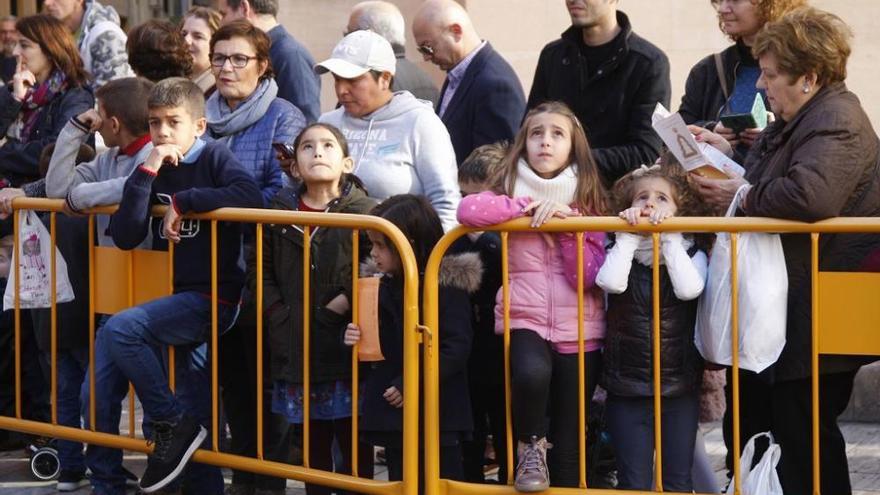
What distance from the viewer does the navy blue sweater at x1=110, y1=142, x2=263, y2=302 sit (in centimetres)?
654

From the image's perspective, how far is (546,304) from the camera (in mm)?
5953

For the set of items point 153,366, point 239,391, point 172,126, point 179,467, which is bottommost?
point 179,467

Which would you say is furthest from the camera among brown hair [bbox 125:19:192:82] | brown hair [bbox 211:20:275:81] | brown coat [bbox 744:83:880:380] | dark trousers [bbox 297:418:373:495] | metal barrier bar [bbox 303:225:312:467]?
brown hair [bbox 125:19:192:82]

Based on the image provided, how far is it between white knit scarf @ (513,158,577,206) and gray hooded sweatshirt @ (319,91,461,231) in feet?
2.10

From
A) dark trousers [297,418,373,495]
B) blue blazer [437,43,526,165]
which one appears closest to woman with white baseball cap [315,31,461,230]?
blue blazer [437,43,526,165]

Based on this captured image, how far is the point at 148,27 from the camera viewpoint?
8055mm

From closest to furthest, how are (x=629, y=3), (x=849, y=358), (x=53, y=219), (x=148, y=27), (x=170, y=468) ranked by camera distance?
(x=849, y=358) → (x=170, y=468) → (x=53, y=219) → (x=148, y=27) → (x=629, y=3)

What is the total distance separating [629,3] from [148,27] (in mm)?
3318

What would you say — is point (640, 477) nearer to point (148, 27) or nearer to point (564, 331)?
point (564, 331)

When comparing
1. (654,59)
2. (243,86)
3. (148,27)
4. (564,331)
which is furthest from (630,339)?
(148,27)

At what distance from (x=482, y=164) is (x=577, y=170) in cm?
43

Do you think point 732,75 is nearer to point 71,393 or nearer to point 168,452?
point 168,452

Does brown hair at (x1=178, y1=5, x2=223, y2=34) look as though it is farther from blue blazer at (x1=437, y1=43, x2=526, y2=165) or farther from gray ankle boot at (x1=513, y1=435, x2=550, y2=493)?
gray ankle boot at (x1=513, y1=435, x2=550, y2=493)

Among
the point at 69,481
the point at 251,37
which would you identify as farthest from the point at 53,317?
the point at 251,37
